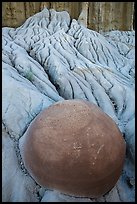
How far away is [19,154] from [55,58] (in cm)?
208

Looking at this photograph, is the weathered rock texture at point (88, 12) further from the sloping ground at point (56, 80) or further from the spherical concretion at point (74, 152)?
the spherical concretion at point (74, 152)

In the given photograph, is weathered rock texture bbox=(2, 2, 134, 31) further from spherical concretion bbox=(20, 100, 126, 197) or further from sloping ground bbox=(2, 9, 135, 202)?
spherical concretion bbox=(20, 100, 126, 197)

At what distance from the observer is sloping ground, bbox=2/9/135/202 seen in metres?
3.05

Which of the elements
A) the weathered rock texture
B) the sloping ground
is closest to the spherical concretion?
the sloping ground

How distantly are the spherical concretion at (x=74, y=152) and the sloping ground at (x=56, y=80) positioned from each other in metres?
0.18

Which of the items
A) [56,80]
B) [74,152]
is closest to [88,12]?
[56,80]

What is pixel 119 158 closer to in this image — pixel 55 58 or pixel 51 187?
pixel 51 187

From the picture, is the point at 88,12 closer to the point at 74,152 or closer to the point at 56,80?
the point at 56,80

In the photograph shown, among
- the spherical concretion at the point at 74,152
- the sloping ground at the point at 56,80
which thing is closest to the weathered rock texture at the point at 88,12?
the sloping ground at the point at 56,80

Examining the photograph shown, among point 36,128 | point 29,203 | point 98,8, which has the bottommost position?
point 29,203

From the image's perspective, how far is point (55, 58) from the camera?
4699mm

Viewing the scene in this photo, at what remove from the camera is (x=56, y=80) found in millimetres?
4363

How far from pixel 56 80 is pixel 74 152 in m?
1.98

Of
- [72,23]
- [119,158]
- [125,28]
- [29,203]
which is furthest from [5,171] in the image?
[125,28]
